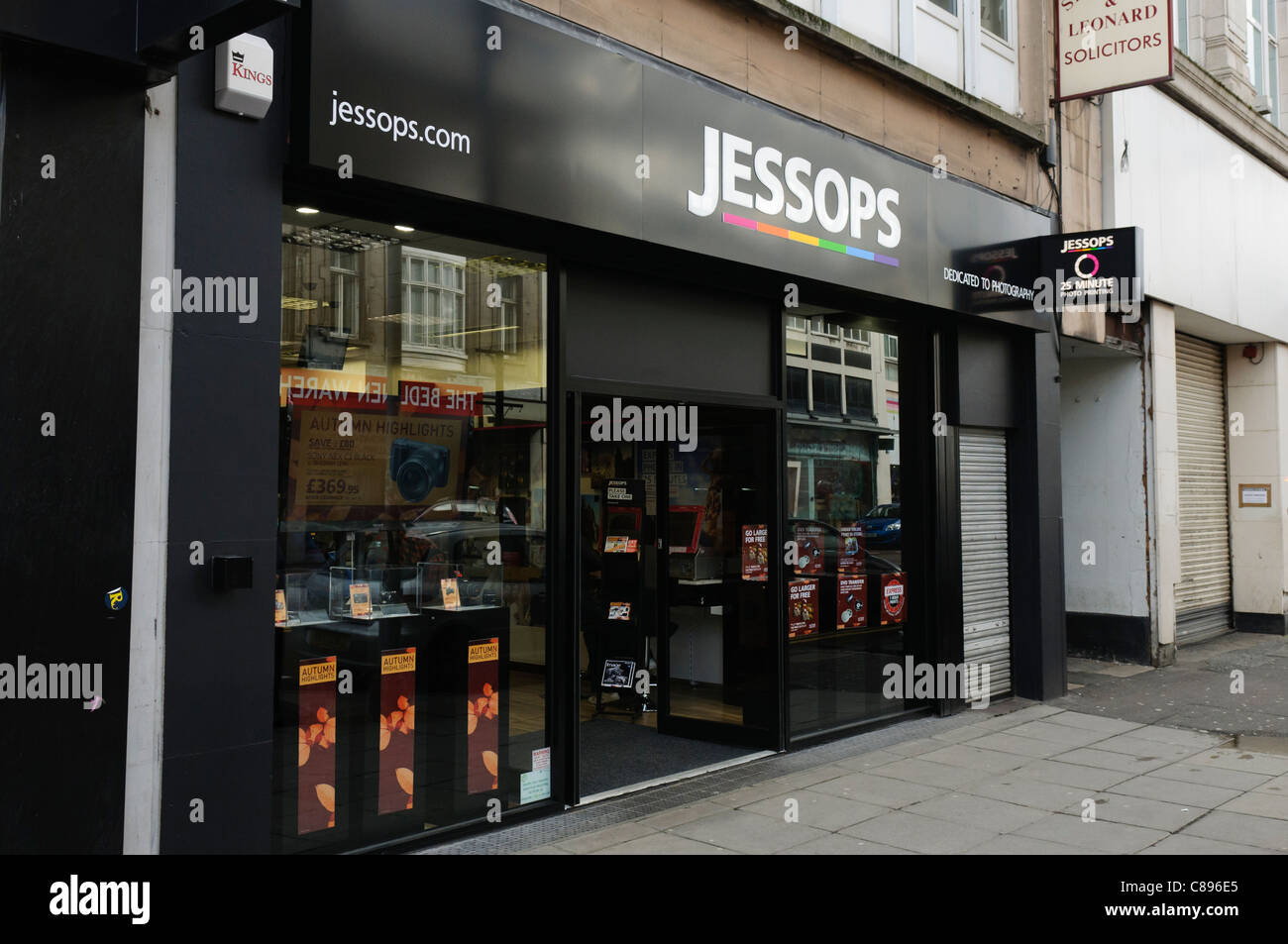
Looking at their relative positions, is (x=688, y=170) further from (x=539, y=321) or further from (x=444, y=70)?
(x=444, y=70)

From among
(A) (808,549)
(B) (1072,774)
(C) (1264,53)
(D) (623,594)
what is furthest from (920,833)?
(C) (1264,53)

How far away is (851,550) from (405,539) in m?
4.28

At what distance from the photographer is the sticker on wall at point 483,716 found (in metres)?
5.80

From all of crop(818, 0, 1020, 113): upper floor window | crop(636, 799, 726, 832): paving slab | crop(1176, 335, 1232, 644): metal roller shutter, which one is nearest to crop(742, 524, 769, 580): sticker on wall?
crop(636, 799, 726, 832): paving slab

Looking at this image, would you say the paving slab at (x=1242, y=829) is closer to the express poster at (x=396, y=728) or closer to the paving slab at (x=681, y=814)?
the paving slab at (x=681, y=814)

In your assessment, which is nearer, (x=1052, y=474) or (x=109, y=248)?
(x=109, y=248)

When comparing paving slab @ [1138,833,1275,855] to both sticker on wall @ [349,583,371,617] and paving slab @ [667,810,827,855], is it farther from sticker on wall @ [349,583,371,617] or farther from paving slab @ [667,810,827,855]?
sticker on wall @ [349,583,371,617]

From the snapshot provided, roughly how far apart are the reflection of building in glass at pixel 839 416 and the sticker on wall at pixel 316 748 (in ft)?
13.2

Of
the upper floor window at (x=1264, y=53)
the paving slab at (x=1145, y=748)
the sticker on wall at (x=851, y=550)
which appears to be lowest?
the paving slab at (x=1145, y=748)

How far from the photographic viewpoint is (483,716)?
5.87 metres

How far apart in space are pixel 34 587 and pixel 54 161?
1.62 meters

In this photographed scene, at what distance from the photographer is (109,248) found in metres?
4.18

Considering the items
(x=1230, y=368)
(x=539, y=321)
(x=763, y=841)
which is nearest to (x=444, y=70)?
(x=539, y=321)

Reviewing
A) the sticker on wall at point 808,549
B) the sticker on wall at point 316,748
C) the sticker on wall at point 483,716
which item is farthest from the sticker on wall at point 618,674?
the sticker on wall at point 316,748
